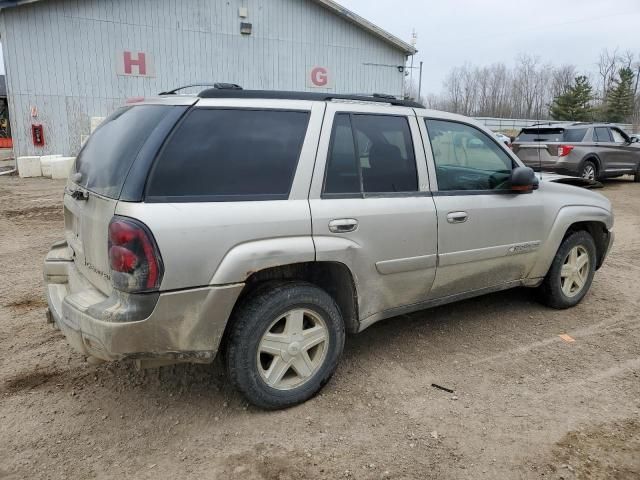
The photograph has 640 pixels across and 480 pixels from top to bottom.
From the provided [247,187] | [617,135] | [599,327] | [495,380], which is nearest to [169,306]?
[247,187]

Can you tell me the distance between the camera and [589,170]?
13.2m

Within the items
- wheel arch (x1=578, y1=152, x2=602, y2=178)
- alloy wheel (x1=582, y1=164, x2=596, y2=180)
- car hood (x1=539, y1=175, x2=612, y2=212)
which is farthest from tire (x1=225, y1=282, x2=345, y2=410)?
alloy wheel (x1=582, y1=164, x2=596, y2=180)

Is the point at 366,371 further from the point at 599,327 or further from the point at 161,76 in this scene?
the point at 161,76

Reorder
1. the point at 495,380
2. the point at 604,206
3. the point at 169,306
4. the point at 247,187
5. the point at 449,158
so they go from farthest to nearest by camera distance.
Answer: the point at 604,206, the point at 449,158, the point at 495,380, the point at 247,187, the point at 169,306

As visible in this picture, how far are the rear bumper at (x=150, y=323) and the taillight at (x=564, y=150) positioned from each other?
483 inches

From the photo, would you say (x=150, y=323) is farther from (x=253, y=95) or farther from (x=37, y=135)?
(x=37, y=135)

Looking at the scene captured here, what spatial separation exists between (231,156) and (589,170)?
12834 mm

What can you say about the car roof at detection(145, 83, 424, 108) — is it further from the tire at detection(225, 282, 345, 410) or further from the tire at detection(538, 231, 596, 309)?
the tire at detection(538, 231, 596, 309)

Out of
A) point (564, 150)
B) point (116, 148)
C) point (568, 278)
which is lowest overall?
point (568, 278)

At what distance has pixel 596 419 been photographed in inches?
119

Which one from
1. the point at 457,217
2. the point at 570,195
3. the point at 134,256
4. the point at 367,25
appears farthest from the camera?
the point at 367,25

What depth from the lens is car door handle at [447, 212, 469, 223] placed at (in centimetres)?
357

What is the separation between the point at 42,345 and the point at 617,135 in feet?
49.1

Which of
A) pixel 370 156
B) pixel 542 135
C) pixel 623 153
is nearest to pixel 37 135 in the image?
pixel 542 135
